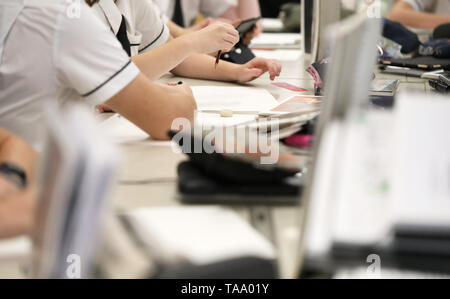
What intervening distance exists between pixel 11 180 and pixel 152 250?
0.91ft

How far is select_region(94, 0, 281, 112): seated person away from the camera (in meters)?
1.71

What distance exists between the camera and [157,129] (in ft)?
4.35

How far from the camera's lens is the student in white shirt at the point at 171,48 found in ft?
5.61

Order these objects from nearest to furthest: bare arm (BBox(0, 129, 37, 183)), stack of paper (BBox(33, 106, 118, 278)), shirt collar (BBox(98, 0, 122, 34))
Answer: stack of paper (BBox(33, 106, 118, 278)) → bare arm (BBox(0, 129, 37, 183)) → shirt collar (BBox(98, 0, 122, 34))

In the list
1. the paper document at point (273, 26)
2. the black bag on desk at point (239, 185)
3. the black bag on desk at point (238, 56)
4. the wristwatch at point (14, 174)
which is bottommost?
the paper document at point (273, 26)

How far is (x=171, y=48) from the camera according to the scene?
1.73m

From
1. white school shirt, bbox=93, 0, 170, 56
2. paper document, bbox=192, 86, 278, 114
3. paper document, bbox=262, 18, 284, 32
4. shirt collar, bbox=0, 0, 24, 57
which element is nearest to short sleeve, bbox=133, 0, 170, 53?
white school shirt, bbox=93, 0, 170, 56

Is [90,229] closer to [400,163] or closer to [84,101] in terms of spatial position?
[400,163]

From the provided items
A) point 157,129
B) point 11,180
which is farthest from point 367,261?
point 157,129

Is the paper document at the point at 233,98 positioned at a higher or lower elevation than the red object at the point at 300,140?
lower

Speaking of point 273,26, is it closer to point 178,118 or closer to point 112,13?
point 112,13

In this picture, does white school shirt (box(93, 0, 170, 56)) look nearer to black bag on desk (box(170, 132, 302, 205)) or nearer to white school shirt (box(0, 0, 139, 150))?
white school shirt (box(0, 0, 139, 150))

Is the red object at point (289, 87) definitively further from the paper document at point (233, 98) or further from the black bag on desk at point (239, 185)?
the black bag on desk at point (239, 185)

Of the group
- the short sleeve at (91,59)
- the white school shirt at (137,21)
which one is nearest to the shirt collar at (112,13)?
the white school shirt at (137,21)
